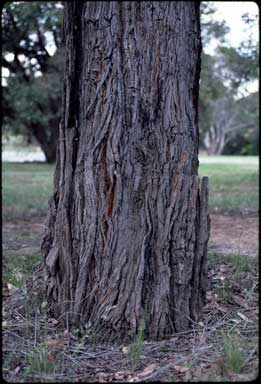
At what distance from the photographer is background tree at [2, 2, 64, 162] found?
18.3 metres

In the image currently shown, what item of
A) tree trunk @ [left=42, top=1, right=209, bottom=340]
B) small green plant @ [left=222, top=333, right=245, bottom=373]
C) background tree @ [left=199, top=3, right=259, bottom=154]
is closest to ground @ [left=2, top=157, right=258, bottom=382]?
small green plant @ [left=222, top=333, right=245, bottom=373]

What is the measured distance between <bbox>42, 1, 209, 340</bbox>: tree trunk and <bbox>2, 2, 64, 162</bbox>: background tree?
46.0ft

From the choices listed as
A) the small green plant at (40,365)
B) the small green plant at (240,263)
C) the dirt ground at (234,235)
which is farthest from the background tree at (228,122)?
the small green plant at (40,365)

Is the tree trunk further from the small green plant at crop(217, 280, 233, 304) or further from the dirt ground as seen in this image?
the dirt ground

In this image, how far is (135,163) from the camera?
3.53m

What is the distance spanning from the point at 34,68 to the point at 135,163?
21894 millimetres

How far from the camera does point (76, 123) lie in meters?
3.70

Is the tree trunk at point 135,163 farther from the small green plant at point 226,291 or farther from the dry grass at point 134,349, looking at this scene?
the small green plant at point 226,291

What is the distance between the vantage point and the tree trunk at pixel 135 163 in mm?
3439

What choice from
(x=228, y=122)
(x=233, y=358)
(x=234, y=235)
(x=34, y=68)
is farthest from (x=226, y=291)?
(x=228, y=122)

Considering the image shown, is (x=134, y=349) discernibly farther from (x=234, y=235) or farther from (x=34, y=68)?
(x=34, y=68)

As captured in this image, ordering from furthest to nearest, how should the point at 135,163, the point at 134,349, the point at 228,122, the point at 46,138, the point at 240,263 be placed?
the point at 228,122 → the point at 46,138 → the point at 240,263 → the point at 135,163 → the point at 134,349

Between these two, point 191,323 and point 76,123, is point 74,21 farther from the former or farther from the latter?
point 191,323

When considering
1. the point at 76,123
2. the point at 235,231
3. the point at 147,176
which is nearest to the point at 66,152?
the point at 76,123
